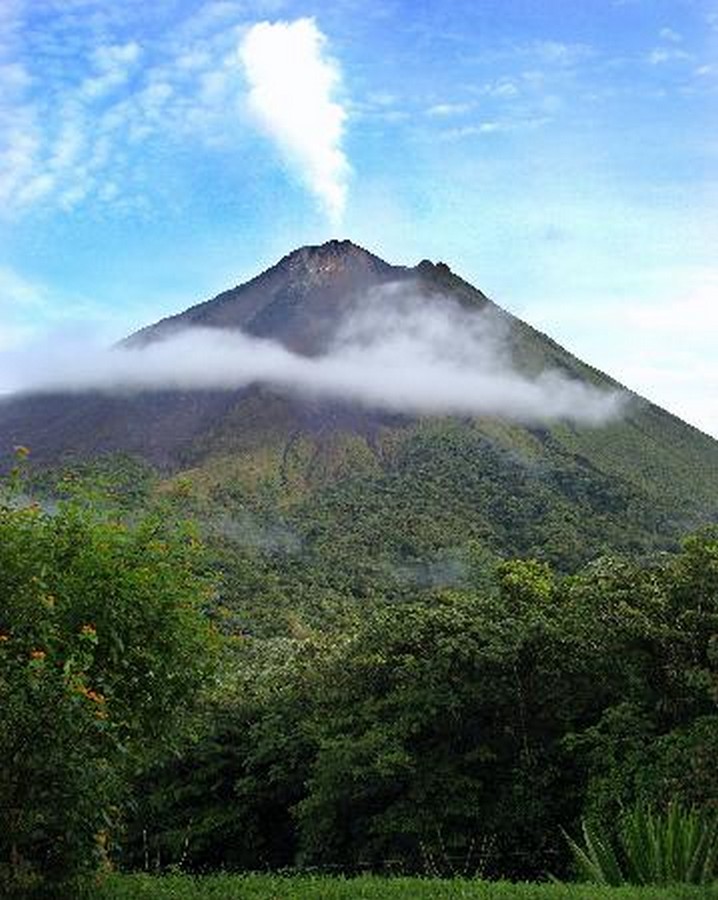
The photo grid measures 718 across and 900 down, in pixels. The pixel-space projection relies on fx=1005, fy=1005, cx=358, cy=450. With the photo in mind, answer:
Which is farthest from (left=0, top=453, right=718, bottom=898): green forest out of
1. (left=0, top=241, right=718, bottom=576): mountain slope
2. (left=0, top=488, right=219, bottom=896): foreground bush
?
(left=0, top=241, right=718, bottom=576): mountain slope

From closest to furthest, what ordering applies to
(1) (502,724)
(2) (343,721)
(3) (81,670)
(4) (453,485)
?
(3) (81,670) < (1) (502,724) < (2) (343,721) < (4) (453,485)

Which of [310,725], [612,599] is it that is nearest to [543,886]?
[612,599]

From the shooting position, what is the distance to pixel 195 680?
13.5 m

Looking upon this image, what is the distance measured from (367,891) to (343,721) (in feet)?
48.7

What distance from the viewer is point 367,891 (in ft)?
26.5

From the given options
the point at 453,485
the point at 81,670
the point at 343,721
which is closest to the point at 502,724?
the point at 343,721

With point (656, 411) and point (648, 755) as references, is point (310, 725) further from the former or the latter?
point (656, 411)

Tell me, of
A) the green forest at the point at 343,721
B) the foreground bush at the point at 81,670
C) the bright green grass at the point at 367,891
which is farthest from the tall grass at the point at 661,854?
A: the foreground bush at the point at 81,670

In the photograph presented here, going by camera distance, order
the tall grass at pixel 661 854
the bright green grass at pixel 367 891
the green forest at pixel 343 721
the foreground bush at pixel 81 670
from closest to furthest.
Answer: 1. the foreground bush at pixel 81 670
2. the bright green grass at pixel 367 891
3. the green forest at pixel 343 721
4. the tall grass at pixel 661 854

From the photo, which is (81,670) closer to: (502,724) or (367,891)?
(367,891)

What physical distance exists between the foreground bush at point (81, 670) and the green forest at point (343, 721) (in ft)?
0.08

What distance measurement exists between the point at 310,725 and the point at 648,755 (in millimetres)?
10077

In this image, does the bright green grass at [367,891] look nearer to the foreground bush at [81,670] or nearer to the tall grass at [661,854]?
the tall grass at [661,854]

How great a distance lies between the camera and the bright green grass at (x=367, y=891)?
24.8ft
